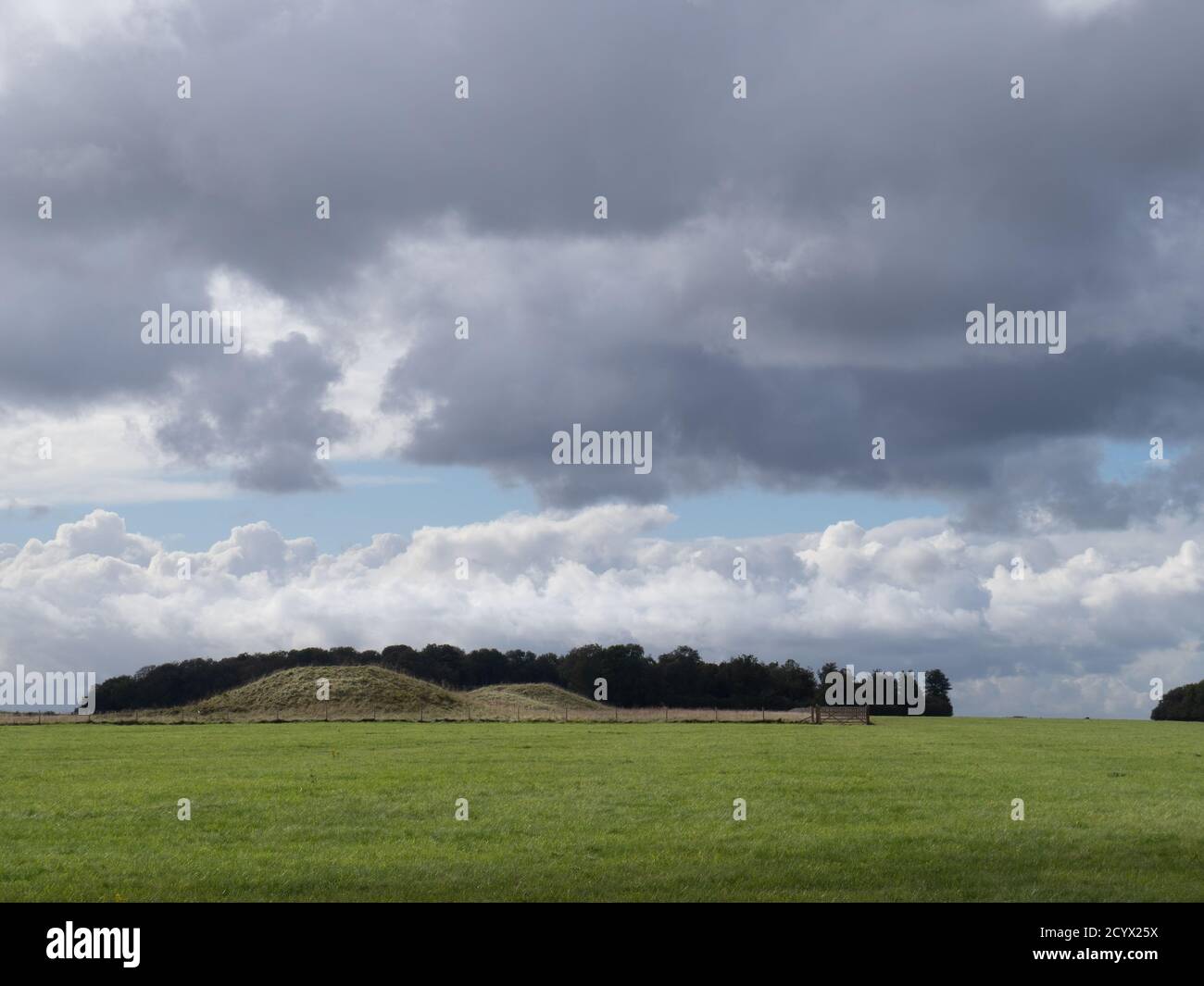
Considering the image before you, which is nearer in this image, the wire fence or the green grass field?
the green grass field

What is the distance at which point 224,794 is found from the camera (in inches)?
1202

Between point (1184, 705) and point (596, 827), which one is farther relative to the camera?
point (1184, 705)

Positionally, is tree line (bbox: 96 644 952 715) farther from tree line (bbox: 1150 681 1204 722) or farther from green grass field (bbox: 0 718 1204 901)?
green grass field (bbox: 0 718 1204 901)

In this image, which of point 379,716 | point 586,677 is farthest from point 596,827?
point 586,677

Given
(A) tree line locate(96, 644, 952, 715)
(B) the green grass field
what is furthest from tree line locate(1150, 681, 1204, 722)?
(B) the green grass field

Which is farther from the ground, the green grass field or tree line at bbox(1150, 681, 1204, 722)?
the green grass field

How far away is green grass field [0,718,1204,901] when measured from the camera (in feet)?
62.6

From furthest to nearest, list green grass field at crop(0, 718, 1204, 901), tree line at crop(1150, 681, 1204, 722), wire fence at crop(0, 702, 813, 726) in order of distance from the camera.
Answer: tree line at crop(1150, 681, 1204, 722) → wire fence at crop(0, 702, 813, 726) → green grass field at crop(0, 718, 1204, 901)

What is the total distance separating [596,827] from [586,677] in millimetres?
129859

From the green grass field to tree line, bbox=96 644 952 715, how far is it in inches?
3463

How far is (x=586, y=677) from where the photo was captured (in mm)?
153375

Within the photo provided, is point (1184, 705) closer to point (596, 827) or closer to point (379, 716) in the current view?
point (379, 716)

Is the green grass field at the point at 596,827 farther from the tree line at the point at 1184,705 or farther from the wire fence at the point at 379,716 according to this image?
the tree line at the point at 1184,705
